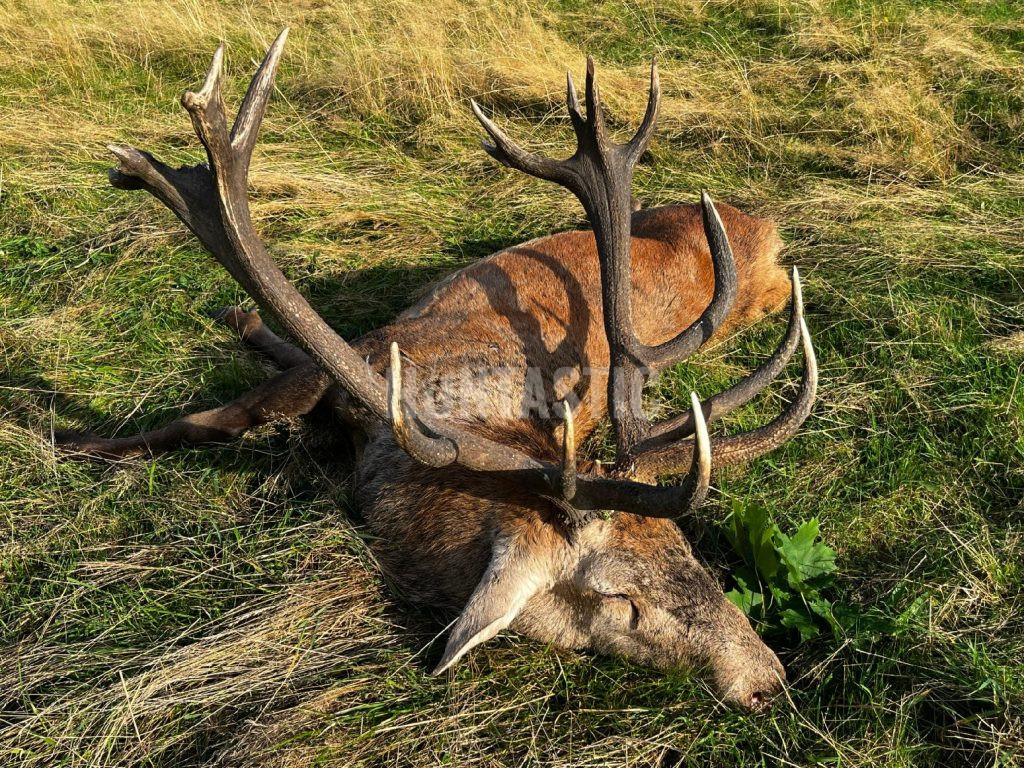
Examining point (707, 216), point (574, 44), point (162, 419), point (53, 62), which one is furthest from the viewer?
point (574, 44)

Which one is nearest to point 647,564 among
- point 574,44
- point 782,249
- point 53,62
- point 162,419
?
point 162,419

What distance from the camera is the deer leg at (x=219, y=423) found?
3590 mm

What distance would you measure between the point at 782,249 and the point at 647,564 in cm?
285

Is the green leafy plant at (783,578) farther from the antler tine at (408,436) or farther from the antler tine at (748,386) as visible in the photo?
the antler tine at (408,436)

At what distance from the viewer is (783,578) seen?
125 inches

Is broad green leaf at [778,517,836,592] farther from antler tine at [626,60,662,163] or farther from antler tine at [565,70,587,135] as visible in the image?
antler tine at [565,70,587,135]

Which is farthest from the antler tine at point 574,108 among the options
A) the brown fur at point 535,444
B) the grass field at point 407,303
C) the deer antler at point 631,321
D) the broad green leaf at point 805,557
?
the broad green leaf at point 805,557

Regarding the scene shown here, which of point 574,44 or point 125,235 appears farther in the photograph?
point 574,44

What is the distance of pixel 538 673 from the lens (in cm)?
294

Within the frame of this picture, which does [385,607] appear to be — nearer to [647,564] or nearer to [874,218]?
[647,564]

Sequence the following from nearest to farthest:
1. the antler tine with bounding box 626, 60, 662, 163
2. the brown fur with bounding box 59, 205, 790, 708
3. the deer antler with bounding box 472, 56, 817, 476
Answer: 1. the brown fur with bounding box 59, 205, 790, 708
2. the deer antler with bounding box 472, 56, 817, 476
3. the antler tine with bounding box 626, 60, 662, 163

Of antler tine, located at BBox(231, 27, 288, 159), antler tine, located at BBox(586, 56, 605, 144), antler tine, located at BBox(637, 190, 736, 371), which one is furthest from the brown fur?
antler tine, located at BBox(231, 27, 288, 159)

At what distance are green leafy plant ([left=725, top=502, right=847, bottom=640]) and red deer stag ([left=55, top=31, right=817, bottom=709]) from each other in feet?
0.79

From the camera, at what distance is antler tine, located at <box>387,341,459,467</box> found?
2465 mm
